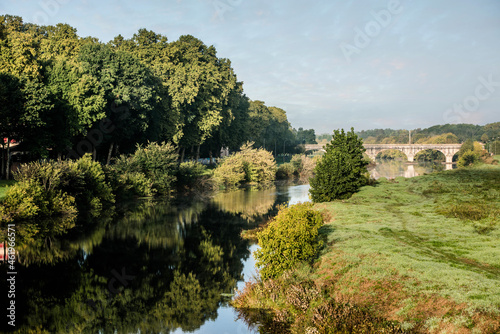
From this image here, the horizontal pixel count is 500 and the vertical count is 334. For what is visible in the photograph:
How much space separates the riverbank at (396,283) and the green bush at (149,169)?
1202 inches

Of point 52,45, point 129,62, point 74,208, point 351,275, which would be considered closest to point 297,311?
point 351,275

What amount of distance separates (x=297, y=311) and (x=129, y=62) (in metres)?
46.0

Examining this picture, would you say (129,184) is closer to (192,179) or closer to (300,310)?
(192,179)

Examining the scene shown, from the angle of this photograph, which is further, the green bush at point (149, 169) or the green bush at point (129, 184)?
the green bush at point (149, 169)

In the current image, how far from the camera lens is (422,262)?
1727cm

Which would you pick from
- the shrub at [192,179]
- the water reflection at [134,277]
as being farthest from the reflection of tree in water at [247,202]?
the water reflection at [134,277]

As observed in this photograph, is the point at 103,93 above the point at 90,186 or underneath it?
above

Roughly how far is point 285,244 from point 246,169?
187 feet

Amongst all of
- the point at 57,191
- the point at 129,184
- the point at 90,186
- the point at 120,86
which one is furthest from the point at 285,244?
the point at 120,86

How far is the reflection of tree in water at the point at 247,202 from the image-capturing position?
139ft

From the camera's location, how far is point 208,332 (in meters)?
15.5

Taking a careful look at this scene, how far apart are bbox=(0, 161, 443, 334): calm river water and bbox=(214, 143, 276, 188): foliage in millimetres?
31371

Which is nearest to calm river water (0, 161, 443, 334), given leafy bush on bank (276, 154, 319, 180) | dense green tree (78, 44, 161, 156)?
dense green tree (78, 44, 161, 156)

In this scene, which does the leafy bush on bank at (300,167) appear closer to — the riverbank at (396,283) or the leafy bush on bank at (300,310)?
the riverbank at (396,283)
